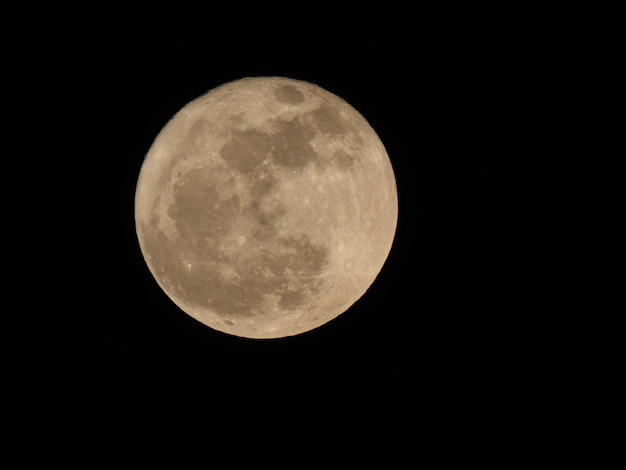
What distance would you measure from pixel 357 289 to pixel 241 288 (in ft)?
3.01

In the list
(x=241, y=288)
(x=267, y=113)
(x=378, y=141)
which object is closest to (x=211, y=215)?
(x=241, y=288)

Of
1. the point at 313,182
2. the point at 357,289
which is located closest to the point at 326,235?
the point at 313,182

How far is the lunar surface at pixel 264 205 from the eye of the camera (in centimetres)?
352

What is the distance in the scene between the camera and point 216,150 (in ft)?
11.7

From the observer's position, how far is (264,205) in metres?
3.48

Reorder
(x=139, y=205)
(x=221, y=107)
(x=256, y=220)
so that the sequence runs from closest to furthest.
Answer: (x=256, y=220)
(x=221, y=107)
(x=139, y=205)

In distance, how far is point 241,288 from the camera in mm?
3701

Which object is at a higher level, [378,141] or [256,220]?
[378,141]

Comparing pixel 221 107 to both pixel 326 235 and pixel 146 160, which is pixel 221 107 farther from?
pixel 326 235

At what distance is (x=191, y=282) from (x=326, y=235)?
1018mm

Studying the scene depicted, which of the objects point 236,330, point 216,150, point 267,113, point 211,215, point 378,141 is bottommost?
point 236,330

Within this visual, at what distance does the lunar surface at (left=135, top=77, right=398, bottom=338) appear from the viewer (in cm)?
352

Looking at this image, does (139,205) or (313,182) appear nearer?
(313,182)

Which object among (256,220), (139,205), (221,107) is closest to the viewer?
(256,220)
